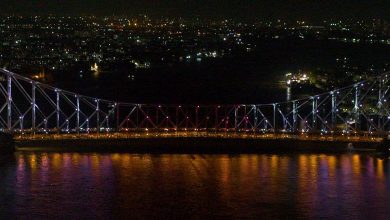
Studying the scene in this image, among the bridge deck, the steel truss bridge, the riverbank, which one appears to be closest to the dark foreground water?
the bridge deck

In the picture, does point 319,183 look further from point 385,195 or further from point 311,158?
point 311,158

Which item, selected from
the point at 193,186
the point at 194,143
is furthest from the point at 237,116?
the point at 193,186

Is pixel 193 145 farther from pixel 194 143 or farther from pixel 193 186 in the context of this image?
pixel 193 186

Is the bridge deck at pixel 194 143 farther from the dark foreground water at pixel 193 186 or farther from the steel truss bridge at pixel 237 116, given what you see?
the dark foreground water at pixel 193 186

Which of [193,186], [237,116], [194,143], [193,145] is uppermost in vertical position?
[237,116]

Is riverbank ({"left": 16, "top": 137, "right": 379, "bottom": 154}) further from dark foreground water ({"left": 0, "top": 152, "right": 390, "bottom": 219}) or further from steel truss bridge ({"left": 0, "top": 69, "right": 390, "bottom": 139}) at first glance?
dark foreground water ({"left": 0, "top": 152, "right": 390, "bottom": 219})

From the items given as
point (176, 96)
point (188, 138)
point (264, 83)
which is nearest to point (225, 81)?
point (264, 83)

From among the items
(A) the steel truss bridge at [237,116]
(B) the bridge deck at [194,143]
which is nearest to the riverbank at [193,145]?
(B) the bridge deck at [194,143]
